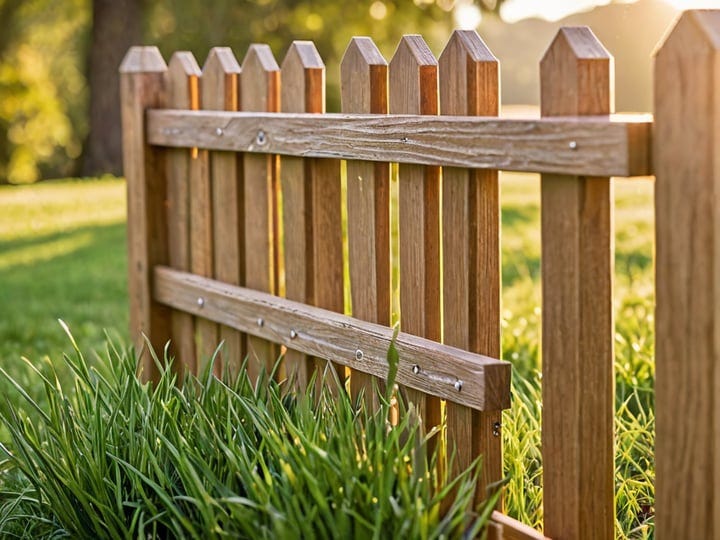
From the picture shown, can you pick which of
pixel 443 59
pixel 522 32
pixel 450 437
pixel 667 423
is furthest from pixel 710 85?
pixel 522 32

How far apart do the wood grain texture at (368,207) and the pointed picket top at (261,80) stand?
44 cm

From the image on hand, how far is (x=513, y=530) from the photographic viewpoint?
7.11 ft

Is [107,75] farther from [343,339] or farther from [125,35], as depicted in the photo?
[343,339]

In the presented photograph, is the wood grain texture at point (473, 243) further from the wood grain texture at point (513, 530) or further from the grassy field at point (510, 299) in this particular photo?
the grassy field at point (510, 299)

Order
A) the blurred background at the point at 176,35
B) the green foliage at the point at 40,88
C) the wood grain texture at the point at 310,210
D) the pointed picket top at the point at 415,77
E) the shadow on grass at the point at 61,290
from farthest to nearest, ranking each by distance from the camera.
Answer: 1. the green foliage at the point at 40,88
2. the blurred background at the point at 176,35
3. the shadow on grass at the point at 61,290
4. the wood grain texture at the point at 310,210
5. the pointed picket top at the point at 415,77

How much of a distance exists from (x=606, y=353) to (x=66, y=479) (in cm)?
115

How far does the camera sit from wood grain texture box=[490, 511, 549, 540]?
2.12 meters

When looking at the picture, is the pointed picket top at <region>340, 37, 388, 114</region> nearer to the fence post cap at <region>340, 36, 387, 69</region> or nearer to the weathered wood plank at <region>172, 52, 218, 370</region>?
the fence post cap at <region>340, 36, 387, 69</region>

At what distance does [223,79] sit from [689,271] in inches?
76.4

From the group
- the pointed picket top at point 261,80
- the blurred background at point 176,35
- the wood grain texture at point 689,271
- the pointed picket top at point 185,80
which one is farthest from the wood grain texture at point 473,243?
the blurred background at point 176,35

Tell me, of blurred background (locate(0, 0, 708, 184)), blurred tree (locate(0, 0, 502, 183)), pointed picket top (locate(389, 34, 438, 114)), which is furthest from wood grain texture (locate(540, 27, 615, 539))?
blurred tree (locate(0, 0, 502, 183))

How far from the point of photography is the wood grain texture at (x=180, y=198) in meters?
3.54

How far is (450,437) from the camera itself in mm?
2342

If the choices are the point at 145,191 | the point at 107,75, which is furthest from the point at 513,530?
the point at 107,75
